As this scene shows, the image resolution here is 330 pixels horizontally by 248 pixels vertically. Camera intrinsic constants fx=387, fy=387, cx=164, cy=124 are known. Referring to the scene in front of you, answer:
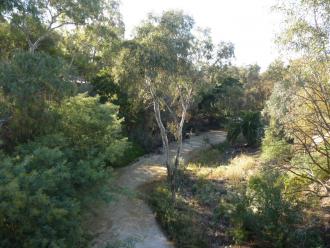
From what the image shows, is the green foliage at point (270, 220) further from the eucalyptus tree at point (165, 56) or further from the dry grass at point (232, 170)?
the dry grass at point (232, 170)

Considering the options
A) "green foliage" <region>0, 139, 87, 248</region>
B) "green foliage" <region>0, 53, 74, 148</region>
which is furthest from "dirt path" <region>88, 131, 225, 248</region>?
"green foliage" <region>0, 53, 74, 148</region>

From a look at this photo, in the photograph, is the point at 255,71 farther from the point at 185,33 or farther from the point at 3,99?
the point at 3,99

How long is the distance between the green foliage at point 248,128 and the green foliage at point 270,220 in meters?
12.6

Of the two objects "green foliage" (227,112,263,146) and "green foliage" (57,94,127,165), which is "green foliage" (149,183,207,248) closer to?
"green foliage" (57,94,127,165)

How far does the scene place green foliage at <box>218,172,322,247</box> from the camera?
9984mm

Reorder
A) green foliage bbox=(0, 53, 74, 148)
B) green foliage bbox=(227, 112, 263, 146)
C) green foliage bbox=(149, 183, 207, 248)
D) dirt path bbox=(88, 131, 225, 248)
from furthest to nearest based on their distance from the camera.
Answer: green foliage bbox=(227, 112, 263, 146)
dirt path bbox=(88, 131, 225, 248)
green foliage bbox=(149, 183, 207, 248)
green foliage bbox=(0, 53, 74, 148)

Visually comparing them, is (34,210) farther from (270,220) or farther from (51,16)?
(51,16)

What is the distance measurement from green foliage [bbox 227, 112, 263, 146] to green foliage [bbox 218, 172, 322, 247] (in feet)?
41.3

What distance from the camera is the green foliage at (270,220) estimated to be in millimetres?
9984

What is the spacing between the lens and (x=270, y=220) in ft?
33.3

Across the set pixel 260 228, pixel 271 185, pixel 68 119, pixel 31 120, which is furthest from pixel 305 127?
pixel 31 120

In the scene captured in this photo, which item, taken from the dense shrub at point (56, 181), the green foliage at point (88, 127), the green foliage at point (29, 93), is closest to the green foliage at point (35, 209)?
the dense shrub at point (56, 181)

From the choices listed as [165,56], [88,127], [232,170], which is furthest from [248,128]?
[88,127]

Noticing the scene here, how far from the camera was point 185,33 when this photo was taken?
13.6 metres
